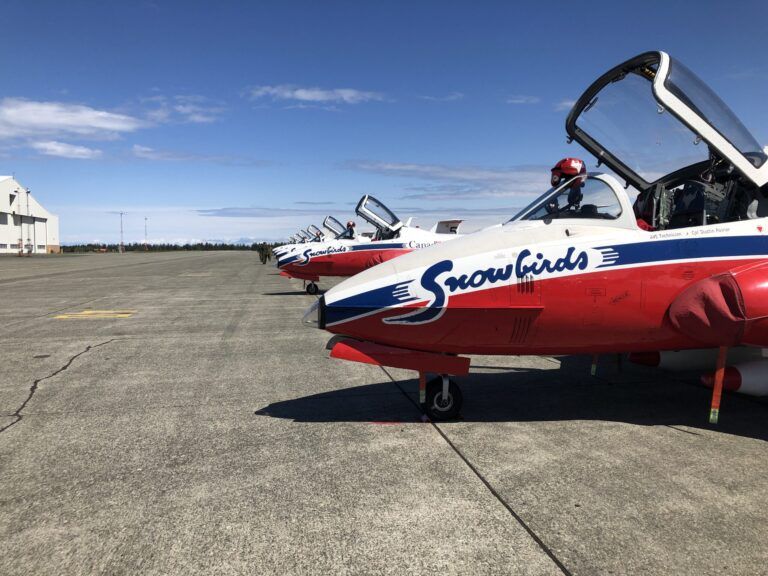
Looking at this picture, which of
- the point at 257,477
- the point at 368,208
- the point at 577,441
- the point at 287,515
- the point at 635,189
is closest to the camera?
the point at 287,515

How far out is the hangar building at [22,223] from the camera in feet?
260

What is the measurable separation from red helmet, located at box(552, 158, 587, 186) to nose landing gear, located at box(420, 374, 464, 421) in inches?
95.9

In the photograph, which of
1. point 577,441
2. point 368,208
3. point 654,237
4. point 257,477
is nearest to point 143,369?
point 257,477

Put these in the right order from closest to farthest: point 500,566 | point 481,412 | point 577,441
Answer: point 500,566
point 577,441
point 481,412

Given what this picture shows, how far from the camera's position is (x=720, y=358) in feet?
15.5

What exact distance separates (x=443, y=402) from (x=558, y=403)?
1.51 metres

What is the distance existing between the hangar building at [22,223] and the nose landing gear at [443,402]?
94.4 metres

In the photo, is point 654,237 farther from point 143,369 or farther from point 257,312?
point 257,312

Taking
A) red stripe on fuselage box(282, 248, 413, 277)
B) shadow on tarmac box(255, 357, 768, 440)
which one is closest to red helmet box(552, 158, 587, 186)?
shadow on tarmac box(255, 357, 768, 440)

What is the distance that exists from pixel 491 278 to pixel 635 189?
3.19m

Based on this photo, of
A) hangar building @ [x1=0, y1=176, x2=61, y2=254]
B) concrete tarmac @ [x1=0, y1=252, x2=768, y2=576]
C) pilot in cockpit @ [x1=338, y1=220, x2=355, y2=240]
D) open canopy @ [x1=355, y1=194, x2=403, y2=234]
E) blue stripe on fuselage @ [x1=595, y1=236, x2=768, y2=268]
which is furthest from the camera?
hangar building @ [x1=0, y1=176, x2=61, y2=254]

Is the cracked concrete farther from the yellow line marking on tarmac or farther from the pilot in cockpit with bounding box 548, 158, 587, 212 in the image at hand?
the pilot in cockpit with bounding box 548, 158, 587, 212

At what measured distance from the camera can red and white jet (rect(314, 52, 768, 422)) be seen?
4707 millimetres

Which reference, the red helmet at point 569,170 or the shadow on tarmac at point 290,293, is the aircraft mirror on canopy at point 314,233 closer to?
the shadow on tarmac at point 290,293
